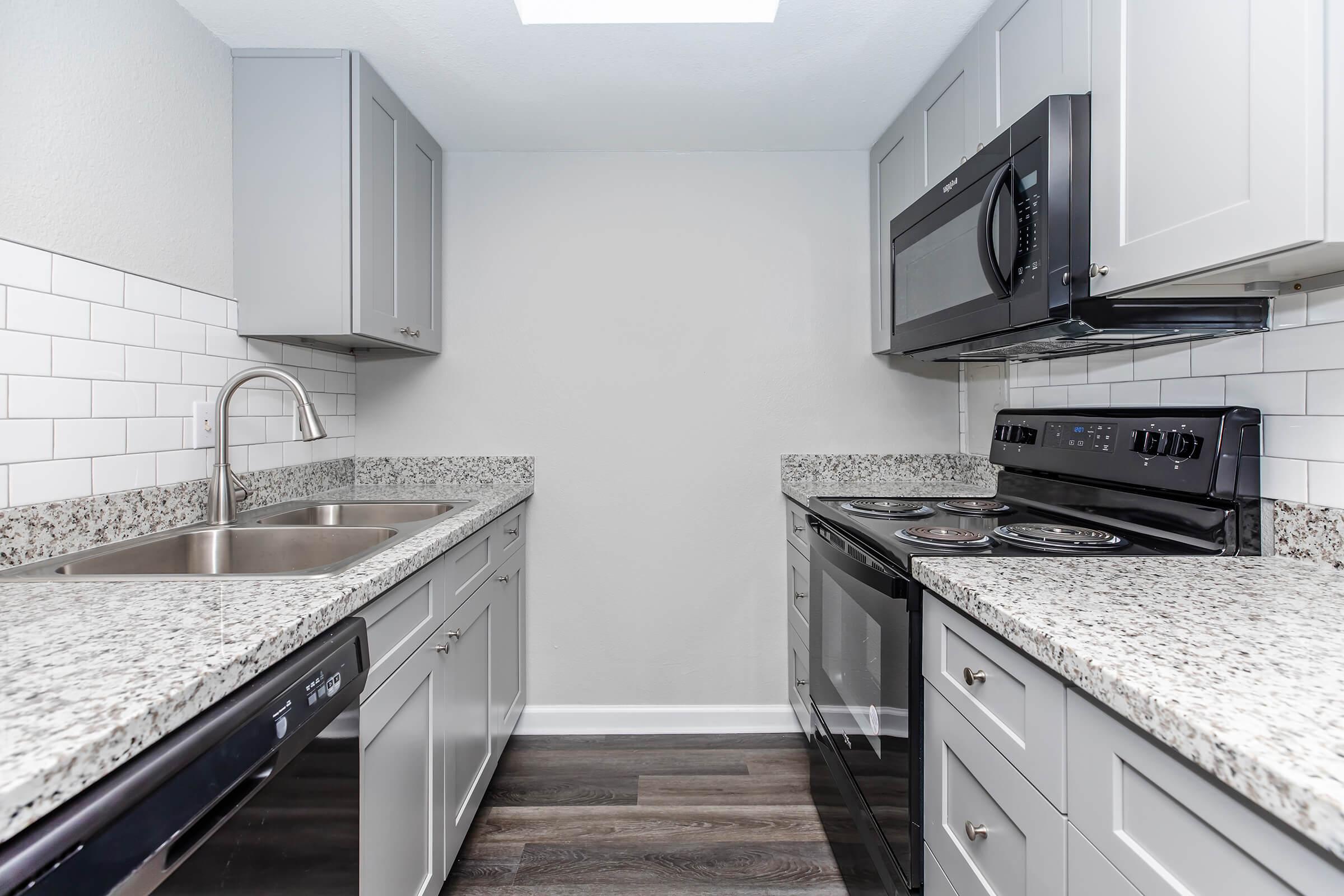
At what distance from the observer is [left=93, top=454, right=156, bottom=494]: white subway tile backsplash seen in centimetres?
133

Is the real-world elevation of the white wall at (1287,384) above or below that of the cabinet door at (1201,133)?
below

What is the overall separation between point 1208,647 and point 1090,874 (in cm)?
28

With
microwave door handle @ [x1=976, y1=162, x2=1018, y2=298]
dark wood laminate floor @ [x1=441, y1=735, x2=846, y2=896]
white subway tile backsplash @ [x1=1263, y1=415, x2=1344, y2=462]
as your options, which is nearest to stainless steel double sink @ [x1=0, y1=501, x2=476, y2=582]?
dark wood laminate floor @ [x1=441, y1=735, x2=846, y2=896]

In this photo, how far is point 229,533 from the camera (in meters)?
1.52

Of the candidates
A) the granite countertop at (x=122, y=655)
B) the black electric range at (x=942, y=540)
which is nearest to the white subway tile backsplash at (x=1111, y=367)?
the black electric range at (x=942, y=540)

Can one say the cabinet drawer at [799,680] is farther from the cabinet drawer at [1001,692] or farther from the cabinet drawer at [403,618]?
the cabinet drawer at [403,618]

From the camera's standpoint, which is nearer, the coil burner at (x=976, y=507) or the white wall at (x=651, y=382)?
the coil burner at (x=976, y=507)

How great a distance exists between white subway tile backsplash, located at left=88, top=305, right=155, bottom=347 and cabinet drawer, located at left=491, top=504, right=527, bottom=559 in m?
0.95

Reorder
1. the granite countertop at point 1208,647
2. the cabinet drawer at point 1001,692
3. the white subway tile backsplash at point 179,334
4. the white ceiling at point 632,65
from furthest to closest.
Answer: the white ceiling at point 632,65 < the white subway tile backsplash at point 179,334 < the cabinet drawer at point 1001,692 < the granite countertop at point 1208,647

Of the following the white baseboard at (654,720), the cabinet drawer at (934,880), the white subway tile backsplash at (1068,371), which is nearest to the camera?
the cabinet drawer at (934,880)

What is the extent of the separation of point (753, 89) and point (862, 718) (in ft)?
6.01

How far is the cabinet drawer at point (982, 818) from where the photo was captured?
2.62ft

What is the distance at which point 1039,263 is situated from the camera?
1310 millimetres

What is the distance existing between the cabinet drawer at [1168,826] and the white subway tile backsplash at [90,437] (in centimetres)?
177
